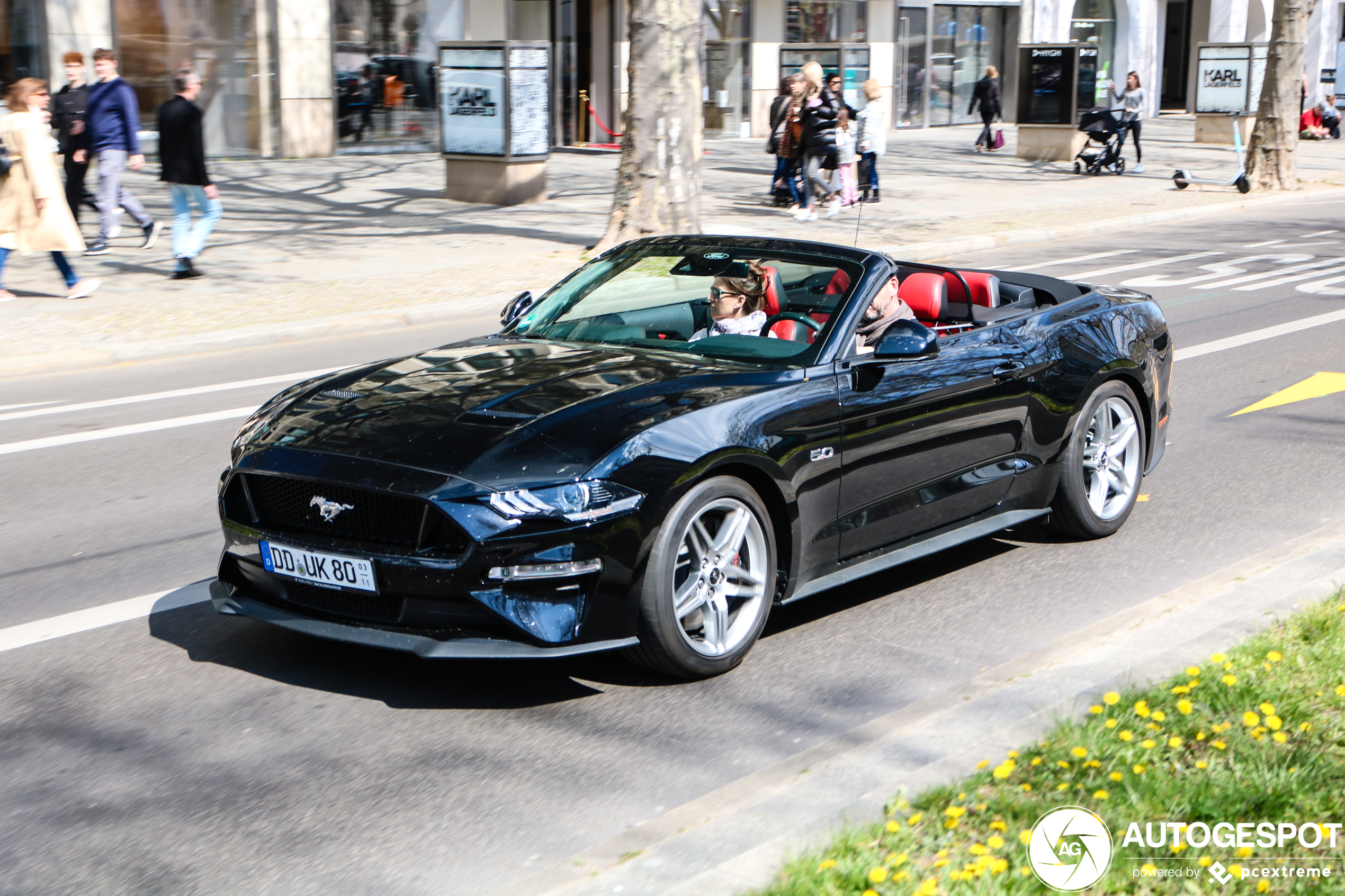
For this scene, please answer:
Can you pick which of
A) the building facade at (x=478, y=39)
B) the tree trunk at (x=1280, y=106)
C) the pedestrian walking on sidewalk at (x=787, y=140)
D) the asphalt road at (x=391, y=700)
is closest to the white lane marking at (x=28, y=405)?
the asphalt road at (x=391, y=700)

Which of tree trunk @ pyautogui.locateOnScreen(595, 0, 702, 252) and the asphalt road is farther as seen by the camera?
tree trunk @ pyautogui.locateOnScreen(595, 0, 702, 252)

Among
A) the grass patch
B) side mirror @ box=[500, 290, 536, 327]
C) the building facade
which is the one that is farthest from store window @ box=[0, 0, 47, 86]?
the grass patch

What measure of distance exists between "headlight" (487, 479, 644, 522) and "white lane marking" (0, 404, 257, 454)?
5084 millimetres

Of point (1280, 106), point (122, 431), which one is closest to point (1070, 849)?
point (122, 431)

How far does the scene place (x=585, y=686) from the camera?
4.94m

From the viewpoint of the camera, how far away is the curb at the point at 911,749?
3520 mm

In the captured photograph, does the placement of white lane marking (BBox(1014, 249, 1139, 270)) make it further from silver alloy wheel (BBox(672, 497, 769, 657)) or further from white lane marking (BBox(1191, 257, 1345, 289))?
silver alloy wheel (BBox(672, 497, 769, 657))

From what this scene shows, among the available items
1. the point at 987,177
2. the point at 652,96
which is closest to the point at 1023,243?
the point at 652,96

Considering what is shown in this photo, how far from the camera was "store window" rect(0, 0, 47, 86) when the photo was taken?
75.0ft

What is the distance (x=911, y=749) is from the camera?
4.23 meters

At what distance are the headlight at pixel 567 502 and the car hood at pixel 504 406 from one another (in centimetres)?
4

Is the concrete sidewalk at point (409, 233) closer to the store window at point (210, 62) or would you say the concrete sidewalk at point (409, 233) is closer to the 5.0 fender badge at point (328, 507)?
the store window at point (210, 62)

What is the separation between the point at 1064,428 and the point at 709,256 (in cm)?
171

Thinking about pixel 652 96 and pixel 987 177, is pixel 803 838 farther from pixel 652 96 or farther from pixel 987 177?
pixel 987 177
